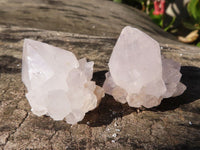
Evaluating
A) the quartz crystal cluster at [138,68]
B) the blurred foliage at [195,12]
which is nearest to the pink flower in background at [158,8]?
the blurred foliage at [195,12]

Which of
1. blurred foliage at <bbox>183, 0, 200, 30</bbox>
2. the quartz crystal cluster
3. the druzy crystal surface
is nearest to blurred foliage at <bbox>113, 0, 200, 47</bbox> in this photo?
blurred foliage at <bbox>183, 0, 200, 30</bbox>

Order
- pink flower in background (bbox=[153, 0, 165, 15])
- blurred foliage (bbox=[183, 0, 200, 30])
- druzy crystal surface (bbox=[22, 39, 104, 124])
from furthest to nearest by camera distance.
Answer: pink flower in background (bbox=[153, 0, 165, 15])
blurred foliage (bbox=[183, 0, 200, 30])
druzy crystal surface (bbox=[22, 39, 104, 124])

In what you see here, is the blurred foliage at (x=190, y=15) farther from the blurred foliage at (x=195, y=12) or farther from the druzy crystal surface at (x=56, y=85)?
the druzy crystal surface at (x=56, y=85)

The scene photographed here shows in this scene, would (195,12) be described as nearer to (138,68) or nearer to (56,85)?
Result: (138,68)

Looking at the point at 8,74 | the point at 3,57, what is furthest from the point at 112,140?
the point at 3,57

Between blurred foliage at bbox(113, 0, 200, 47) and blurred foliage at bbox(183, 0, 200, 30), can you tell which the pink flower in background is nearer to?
blurred foliage at bbox(113, 0, 200, 47)

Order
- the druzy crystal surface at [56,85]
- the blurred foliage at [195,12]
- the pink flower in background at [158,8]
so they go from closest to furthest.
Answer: the druzy crystal surface at [56,85] → the blurred foliage at [195,12] → the pink flower in background at [158,8]

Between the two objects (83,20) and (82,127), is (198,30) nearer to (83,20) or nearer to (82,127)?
(83,20)
